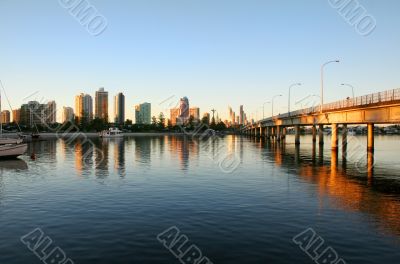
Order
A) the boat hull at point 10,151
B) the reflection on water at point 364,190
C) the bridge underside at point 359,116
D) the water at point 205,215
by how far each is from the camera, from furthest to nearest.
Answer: the boat hull at point 10,151 < the bridge underside at point 359,116 < the reflection on water at point 364,190 < the water at point 205,215

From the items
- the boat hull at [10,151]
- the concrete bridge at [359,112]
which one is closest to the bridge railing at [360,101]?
the concrete bridge at [359,112]

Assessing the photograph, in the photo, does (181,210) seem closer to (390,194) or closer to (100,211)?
(100,211)

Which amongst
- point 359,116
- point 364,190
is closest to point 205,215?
point 364,190

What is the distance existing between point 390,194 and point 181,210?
616 inches

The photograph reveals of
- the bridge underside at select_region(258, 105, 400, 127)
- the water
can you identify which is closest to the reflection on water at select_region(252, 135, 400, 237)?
the water

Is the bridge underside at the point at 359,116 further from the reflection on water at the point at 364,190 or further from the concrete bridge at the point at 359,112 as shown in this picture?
the reflection on water at the point at 364,190

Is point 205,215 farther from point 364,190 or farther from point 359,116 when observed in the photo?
point 359,116

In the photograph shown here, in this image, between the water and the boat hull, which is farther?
the boat hull

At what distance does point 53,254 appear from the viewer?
13344 mm

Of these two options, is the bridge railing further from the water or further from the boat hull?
the boat hull

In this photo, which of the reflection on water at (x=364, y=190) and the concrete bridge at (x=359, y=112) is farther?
the concrete bridge at (x=359, y=112)

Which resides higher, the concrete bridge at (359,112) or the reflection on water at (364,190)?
the concrete bridge at (359,112)

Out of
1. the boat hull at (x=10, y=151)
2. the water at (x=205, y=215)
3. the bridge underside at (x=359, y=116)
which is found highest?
the bridge underside at (x=359, y=116)

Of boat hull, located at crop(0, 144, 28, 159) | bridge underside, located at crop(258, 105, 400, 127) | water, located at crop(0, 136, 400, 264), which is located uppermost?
bridge underside, located at crop(258, 105, 400, 127)
